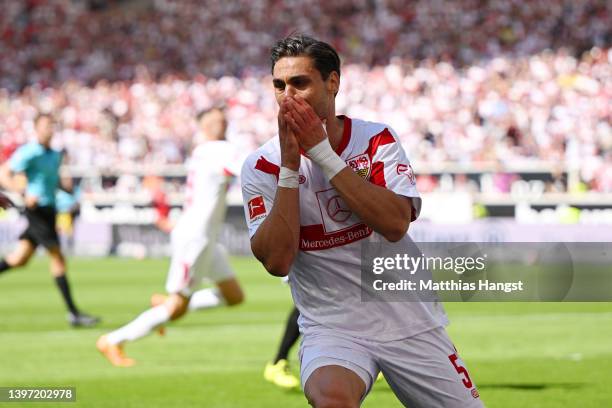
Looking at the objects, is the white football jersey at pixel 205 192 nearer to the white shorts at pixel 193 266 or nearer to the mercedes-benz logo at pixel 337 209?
the white shorts at pixel 193 266

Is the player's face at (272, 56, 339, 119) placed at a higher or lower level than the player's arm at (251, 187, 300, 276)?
higher

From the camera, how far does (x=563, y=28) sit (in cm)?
3325

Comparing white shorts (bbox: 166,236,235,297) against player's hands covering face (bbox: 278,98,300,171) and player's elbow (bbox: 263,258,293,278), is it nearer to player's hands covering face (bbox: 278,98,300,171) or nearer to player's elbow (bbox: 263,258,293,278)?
player's elbow (bbox: 263,258,293,278)

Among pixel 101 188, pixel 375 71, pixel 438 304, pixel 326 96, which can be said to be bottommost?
pixel 101 188

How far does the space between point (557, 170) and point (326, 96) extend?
2173cm

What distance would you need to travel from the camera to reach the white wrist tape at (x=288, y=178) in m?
5.01

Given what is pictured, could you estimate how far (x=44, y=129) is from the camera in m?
15.5

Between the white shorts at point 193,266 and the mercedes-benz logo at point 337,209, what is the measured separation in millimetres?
6317

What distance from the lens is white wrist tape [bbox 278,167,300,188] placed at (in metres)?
5.01

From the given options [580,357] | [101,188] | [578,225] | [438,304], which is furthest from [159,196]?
[438,304]

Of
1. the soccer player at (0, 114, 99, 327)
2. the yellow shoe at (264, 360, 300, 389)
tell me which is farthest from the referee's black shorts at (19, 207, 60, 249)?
the yellow shoe at (264, 360, 300, 389)

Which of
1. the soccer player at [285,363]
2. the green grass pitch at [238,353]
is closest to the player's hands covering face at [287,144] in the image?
the green grass pitch at [238,353]

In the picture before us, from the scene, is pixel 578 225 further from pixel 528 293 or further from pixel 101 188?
pixel 528 293

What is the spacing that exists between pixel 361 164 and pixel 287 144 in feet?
1.56
